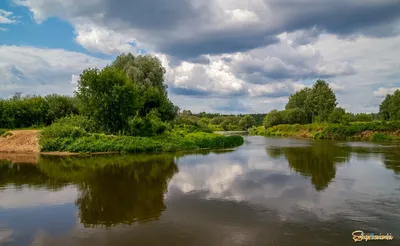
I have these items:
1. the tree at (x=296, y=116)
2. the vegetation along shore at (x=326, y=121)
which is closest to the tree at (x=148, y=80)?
the vegetation along shore at (x=326, y=121)

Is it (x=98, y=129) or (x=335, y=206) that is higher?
(x=98, y=129)

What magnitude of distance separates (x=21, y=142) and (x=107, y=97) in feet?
35.4

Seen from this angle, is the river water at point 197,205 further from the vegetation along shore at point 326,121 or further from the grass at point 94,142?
the vegetation along shore at point 326,121

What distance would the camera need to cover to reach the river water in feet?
31.5

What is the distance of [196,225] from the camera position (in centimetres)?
1058

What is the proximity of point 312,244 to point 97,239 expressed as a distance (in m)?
6.40

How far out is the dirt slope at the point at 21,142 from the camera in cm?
3366

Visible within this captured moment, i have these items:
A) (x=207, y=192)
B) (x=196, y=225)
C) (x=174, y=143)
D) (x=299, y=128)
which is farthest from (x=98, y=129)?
(x=299, y=128)

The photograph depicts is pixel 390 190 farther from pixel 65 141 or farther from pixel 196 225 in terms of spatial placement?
pixel 65 141

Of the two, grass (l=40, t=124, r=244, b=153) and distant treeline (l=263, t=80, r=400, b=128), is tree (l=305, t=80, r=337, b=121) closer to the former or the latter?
distant treeline (l=263, t=80, r=400, b=128)

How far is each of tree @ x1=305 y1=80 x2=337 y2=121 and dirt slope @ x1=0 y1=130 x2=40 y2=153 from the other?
67.7 m

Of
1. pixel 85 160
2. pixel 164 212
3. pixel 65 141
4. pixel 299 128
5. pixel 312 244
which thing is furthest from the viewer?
pixel 299 128

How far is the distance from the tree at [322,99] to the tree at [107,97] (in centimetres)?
5812

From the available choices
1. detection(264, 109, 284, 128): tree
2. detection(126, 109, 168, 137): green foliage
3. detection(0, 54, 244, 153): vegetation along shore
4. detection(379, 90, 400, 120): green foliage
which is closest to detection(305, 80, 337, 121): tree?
detection(264, 109, 284, 128): tree
